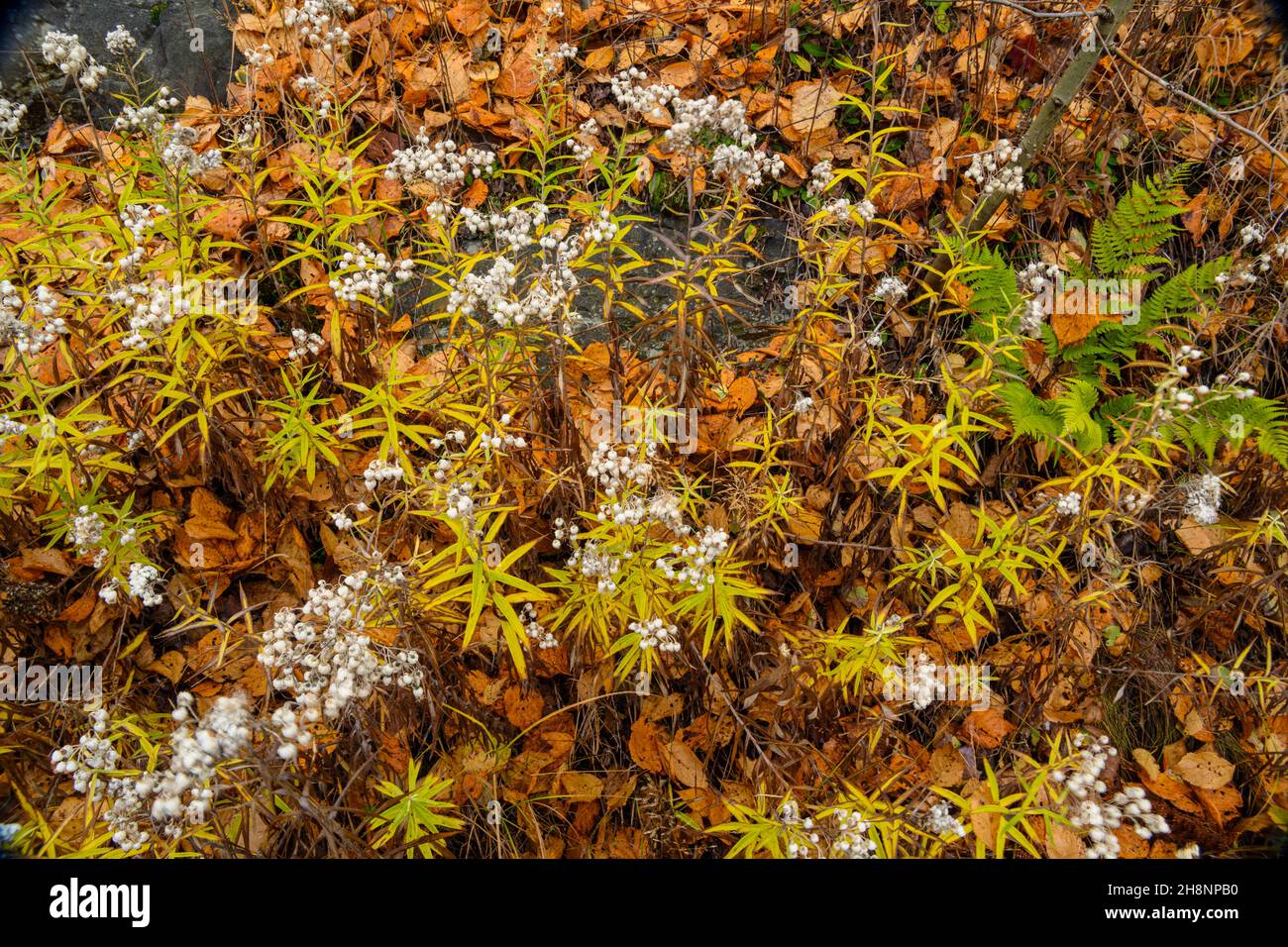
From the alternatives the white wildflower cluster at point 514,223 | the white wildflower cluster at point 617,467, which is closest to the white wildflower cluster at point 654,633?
the white wildflower cluster at point 617,467

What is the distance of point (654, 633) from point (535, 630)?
0.45 metres

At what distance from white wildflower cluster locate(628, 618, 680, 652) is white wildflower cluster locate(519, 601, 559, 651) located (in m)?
0.32

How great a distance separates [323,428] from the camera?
2.90 m

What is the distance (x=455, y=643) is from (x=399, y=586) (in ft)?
1.86

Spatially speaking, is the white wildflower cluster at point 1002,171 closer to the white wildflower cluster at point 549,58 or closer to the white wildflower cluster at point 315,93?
the white wildflower cluster at point 549,58

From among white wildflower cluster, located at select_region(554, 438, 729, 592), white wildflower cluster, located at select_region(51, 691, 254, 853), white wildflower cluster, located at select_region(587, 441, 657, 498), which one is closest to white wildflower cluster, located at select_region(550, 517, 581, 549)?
white wildflower cluster, located at select_region(554, 438, 729, 592)

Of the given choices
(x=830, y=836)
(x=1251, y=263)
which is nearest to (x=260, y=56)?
(x=830, y=836)

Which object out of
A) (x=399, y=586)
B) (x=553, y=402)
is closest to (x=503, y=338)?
(x=553, y=402)

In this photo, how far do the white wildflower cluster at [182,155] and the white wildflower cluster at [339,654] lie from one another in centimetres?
155

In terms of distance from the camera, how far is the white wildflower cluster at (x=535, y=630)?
2.70 meters

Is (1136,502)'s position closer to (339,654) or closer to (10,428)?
(339,654)

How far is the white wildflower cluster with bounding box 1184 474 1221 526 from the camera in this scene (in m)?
2.69

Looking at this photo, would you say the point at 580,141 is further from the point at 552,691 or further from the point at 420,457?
the point at 552,691

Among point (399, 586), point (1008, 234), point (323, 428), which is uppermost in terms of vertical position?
point (1008, 234)
